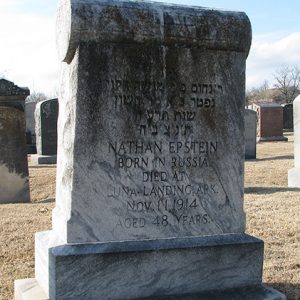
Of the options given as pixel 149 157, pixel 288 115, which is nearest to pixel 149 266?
pixel 149 157

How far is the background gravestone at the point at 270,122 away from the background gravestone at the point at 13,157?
16573mm

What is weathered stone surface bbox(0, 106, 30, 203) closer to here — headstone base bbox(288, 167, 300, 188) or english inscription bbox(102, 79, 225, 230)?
headstone base bbox(288, 167, 300, 188)

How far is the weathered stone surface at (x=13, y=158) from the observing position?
9156mm

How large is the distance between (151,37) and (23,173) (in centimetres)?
658

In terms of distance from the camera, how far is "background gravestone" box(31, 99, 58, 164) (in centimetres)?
1546

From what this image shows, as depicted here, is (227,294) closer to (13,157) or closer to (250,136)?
(13,157)

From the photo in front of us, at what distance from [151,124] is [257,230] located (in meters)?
2.97

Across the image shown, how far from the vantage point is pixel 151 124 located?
354 cm

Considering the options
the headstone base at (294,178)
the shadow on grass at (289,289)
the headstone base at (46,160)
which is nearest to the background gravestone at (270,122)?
the headstone base at (46,160)

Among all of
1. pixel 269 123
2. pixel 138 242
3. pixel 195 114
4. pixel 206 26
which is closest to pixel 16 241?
pixel 138 242

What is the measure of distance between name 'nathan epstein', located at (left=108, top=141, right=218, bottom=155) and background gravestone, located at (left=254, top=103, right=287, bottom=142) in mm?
21099

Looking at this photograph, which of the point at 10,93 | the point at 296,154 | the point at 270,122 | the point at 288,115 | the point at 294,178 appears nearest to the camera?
the point at 294,178

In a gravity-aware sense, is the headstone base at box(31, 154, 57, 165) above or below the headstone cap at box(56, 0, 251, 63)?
below

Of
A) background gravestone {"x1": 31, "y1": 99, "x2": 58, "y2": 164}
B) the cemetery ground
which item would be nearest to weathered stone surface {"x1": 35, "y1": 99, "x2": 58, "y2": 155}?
background gravestone {"x1": 31, "y1": 99, "x2": 58, "y2": 164}
